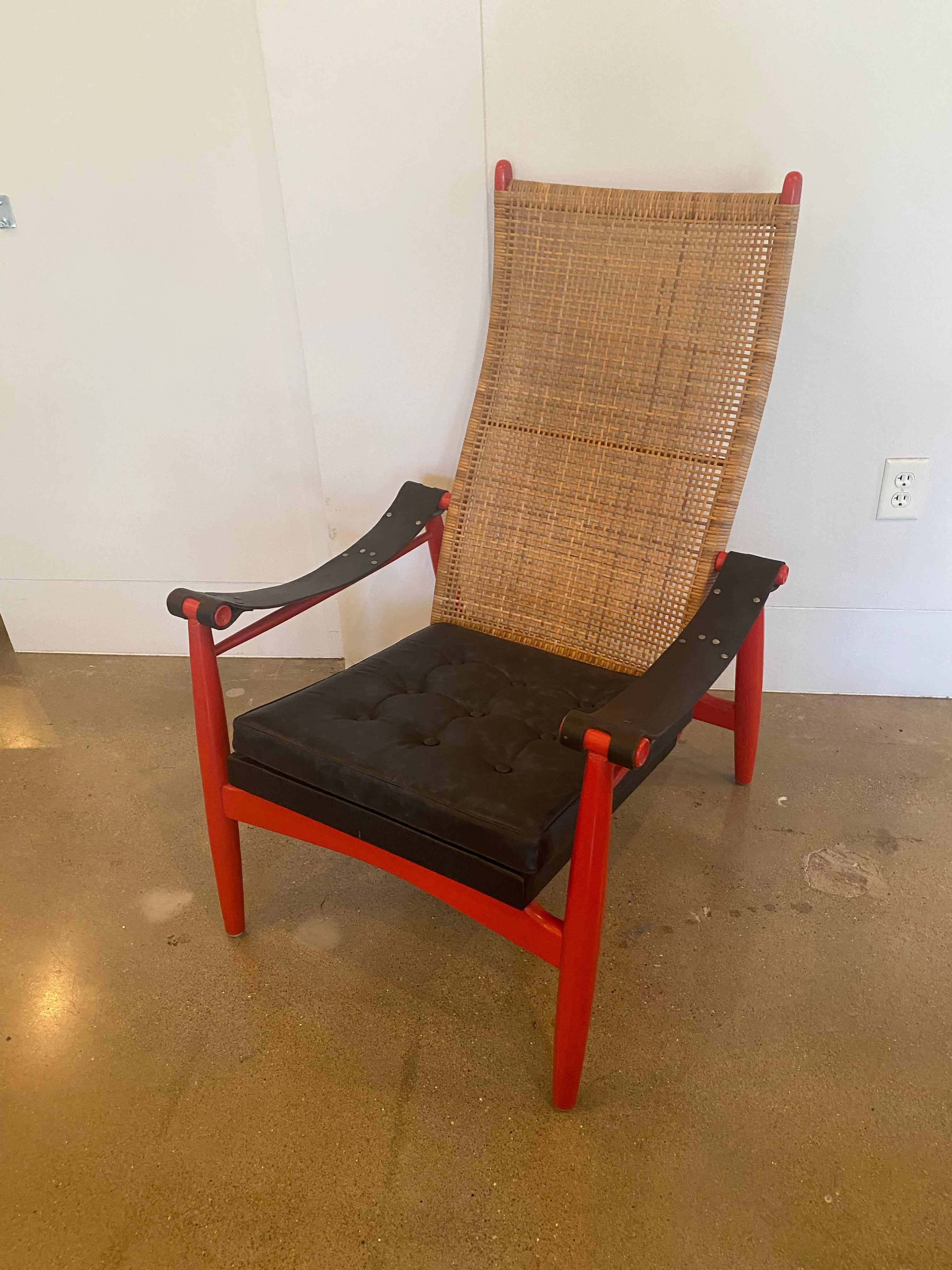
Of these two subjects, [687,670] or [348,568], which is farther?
[348,568]

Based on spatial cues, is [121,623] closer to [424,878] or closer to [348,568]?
[348,568]

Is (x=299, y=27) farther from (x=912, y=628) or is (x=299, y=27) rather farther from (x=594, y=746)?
(x=912, y=628)

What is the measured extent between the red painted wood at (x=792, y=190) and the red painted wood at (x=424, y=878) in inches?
45.0

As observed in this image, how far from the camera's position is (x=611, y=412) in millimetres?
1532

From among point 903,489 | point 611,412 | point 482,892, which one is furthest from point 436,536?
point 903,489

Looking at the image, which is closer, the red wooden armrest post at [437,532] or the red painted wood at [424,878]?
the red painted wood at [424,878]

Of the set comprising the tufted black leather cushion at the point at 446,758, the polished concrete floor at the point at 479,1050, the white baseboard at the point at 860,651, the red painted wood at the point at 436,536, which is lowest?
the polished concrete floor at the point at 479,1050

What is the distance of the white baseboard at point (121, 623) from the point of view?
2287mm

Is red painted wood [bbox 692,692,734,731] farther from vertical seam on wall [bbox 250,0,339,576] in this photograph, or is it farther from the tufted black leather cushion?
vertical seam on wall [bbox 250,0,339,576]

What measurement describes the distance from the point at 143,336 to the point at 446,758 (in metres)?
1.40

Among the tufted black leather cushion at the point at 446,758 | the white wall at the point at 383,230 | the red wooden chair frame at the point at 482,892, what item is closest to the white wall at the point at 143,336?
the white wall at the point at 383,230

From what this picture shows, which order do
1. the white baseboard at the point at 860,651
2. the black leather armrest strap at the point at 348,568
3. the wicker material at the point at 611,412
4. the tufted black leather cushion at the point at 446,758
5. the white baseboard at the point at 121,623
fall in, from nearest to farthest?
the tufted black leather cushion at the point at 446,758 → the black leather armrest strap at the point at 348,568 → the wicker material at the point at 611,412 → the white baseboard at the point at 860,651 → the white baseboard at the point at 121,623

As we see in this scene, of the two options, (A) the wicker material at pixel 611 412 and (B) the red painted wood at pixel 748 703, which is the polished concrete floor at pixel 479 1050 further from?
(A) the wicker material at pixel 611 412

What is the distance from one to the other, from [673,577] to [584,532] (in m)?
0.18
